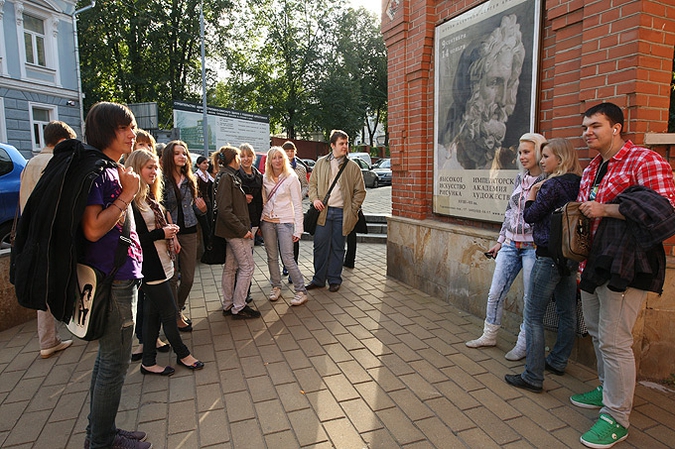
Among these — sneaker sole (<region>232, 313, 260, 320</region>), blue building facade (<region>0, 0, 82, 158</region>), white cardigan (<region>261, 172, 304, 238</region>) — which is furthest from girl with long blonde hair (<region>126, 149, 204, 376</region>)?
blue building facade (<region>0, 0, 82, 158</region>)

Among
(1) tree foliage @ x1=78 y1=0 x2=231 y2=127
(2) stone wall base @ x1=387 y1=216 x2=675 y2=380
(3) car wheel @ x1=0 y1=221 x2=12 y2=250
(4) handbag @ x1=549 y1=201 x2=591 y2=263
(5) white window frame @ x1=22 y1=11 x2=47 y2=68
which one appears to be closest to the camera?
(4) handbag @ x1=549 y1=201 x2=591 y2=263

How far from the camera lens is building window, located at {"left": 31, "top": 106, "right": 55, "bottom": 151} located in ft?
57.7

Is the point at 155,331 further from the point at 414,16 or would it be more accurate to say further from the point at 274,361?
the point at 414,16

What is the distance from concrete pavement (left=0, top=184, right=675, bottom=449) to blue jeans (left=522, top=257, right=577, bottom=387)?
0.57ft

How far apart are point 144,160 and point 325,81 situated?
3235cm

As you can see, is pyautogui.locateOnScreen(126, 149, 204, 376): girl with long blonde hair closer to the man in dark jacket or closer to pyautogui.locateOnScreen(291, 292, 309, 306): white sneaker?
pyautogui.locateOnScreen(291, 292, 309, 306): white sneaker

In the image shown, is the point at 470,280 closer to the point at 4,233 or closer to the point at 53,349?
the point at 53,349

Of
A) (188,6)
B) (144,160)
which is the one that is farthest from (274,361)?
(188,6)

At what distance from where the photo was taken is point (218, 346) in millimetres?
4133

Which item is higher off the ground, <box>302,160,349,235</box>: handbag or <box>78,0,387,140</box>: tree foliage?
<box>78,0,387,140</box>: tree foliage

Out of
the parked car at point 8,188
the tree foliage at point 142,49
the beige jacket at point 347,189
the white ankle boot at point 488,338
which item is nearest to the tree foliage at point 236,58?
the tree foliage at point 142,49

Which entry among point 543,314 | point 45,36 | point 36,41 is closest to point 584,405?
point 543,314

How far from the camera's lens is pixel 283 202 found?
5.28 m

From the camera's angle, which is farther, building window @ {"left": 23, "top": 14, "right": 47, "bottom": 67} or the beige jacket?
building window @ {"left": 23, "top": 14, "right": 47, "bottom": 67}
